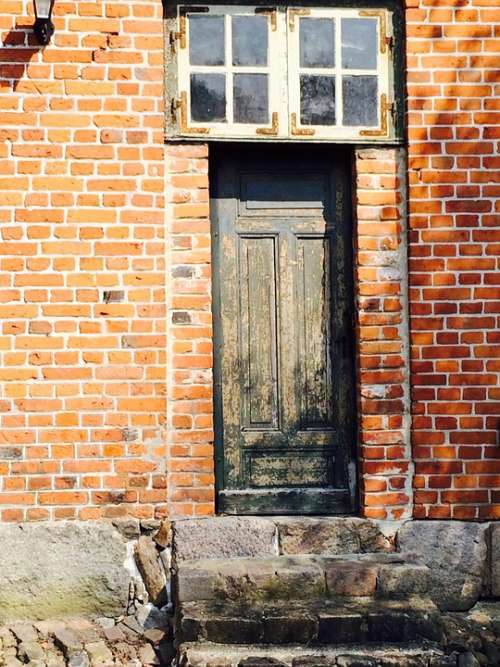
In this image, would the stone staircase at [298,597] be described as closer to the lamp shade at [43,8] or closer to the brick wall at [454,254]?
the brick wall at [454,254]

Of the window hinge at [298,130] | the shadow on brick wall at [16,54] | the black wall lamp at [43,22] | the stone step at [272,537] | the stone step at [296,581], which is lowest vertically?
the stone step at [296,581]

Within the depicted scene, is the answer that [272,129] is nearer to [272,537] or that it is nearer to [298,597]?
[272,537]

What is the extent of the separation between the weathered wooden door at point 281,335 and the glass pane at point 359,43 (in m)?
0.52

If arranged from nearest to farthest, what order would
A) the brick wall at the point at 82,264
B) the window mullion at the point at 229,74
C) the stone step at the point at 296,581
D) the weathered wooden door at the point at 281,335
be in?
the stone step at the point at 296,581 < the brick wall at the point at 82,264 < the window mullion at the point at 229,74 < the weathered wooden door at the point at 281,335

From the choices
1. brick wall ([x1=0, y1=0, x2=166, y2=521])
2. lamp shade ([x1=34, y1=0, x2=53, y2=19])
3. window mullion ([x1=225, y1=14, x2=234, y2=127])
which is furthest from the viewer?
window mullion ([x1=225, y1=14, x2=234, y2=127])

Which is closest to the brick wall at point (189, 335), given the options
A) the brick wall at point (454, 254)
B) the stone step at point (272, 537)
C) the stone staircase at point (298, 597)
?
the stone step at point (272, 537)

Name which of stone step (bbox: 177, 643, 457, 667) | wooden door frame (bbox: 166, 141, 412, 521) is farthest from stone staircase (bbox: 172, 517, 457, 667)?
wooden door frame (bbox: 166, 141, 412, 521)

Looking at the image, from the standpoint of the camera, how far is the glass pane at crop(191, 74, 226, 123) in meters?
4.47

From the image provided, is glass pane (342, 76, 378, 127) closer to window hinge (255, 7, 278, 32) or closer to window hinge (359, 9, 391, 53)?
window hinge (359, 9, 391, 53)

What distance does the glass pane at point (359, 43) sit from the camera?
4.56m

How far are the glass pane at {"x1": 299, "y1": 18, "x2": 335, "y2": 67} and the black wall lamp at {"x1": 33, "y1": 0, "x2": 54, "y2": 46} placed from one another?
4.69 ft

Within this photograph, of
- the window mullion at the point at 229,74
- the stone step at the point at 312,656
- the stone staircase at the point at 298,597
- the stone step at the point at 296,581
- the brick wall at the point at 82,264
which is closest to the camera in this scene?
the stone step at the point at 312,656

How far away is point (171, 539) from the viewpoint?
432cm

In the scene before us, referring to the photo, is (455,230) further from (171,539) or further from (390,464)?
(171,539)
